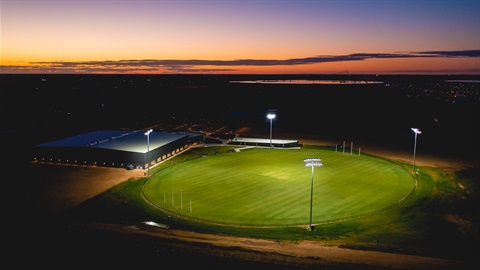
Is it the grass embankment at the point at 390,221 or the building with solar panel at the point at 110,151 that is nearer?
the grass embankment at the point at 390,221

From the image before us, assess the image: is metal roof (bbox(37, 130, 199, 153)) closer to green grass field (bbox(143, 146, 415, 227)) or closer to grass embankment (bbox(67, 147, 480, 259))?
green grass field (bbox(143, 146, 415, 227))

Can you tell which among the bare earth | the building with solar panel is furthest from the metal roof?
the bare earth

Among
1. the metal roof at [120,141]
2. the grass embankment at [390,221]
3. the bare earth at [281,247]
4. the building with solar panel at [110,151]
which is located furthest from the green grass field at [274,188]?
the metal roof at [120,141]

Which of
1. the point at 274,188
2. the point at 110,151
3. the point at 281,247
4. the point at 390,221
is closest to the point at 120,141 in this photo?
the point at 110,151

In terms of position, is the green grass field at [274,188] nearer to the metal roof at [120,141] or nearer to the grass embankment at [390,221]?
the grass embankment at [390,221]

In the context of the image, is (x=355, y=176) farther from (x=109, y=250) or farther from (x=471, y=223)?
(x=109, y=250)
